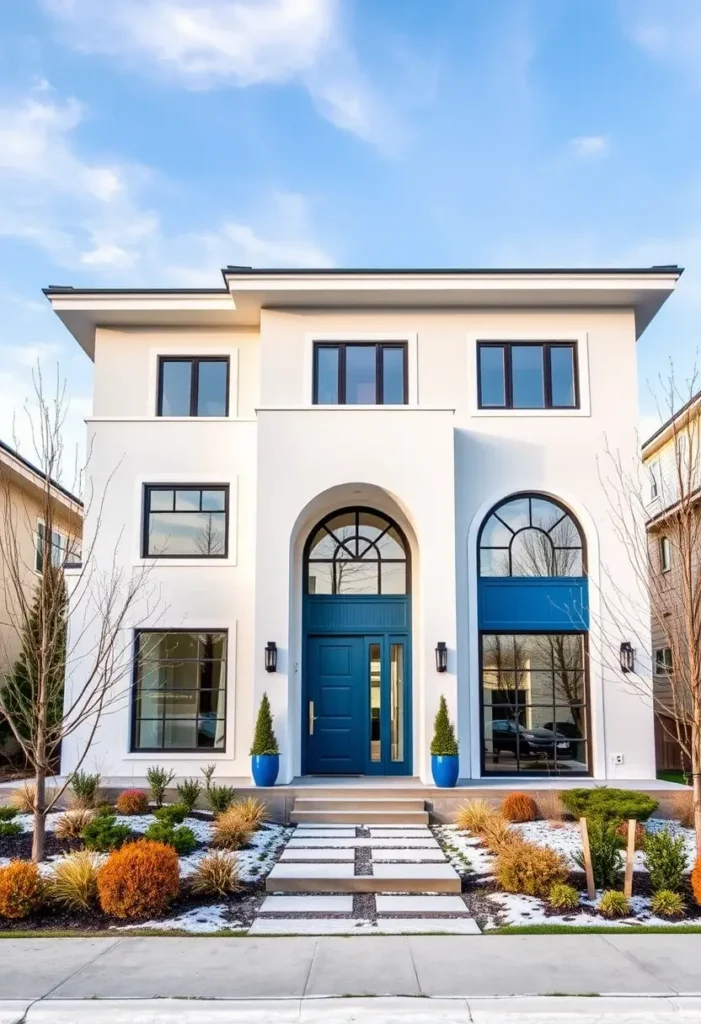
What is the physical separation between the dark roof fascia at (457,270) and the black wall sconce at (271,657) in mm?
5928

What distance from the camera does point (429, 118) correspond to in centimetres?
1414

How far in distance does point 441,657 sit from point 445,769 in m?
1.63

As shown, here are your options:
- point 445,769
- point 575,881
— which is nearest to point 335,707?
point 445,769

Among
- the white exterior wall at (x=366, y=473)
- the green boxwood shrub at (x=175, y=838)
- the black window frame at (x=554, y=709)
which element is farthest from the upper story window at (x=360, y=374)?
the green boxwood shrub at (x=175, y=838)

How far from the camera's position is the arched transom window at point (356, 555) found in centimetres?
1484

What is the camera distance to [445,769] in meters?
12.6

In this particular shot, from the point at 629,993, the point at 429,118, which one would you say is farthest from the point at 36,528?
the point at 629,993

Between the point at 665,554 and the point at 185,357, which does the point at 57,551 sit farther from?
the point at 665,554

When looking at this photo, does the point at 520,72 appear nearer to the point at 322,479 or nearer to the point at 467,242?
the point at 467,242

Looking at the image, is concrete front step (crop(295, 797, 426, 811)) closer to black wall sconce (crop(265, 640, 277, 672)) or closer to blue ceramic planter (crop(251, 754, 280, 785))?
blue ceramic planter (crop(251, 754, 280, 785))

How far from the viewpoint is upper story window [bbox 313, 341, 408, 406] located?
14.7m

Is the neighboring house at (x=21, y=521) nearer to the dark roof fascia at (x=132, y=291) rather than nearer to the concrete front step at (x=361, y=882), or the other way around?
the dark roof fascia at (x=132, y=291)

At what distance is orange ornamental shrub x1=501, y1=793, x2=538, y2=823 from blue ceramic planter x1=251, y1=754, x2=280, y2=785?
10.8 ft

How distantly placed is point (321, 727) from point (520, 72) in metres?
10.7
